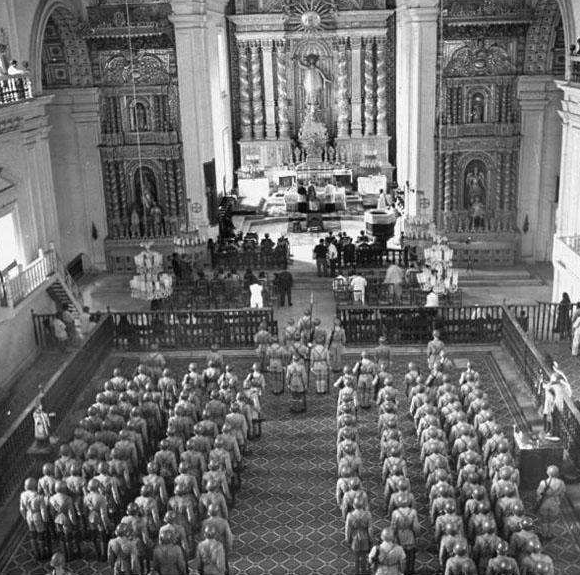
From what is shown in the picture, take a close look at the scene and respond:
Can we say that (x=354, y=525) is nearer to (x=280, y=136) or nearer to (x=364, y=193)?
(x=364, y=193)

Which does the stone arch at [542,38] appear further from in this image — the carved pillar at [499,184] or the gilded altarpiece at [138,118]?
the gilded altarpiece at [138,118]

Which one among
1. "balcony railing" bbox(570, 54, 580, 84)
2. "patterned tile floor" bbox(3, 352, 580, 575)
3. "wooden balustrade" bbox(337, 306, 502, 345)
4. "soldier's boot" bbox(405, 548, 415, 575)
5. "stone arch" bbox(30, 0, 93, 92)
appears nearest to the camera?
"soldier's boot" bbox(405, 548, 415, 575)

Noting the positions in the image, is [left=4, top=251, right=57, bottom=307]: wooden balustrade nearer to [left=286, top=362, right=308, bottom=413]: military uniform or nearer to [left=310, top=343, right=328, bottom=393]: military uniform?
[left=286, top=362, right=308, bottom=413]: military uniform

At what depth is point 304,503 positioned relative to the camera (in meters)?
14.9

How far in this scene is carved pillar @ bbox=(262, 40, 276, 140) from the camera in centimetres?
3709

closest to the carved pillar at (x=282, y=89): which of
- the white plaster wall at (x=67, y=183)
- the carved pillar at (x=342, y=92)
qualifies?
the carved pillar at (x=342, y=92)

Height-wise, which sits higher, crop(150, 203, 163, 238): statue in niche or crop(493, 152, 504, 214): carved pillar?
crop(493, 152, 504, 214): carved pillar

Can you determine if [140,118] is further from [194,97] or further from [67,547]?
[67,547]

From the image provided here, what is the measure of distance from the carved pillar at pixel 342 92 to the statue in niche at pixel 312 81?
70 cm

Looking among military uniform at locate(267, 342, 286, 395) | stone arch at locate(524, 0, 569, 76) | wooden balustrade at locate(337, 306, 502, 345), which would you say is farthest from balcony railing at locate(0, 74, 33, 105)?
stone arch at locate(524, 0, 569, 76)

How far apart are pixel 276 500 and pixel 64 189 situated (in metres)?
16.8

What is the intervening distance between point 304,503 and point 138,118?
56.8 feet

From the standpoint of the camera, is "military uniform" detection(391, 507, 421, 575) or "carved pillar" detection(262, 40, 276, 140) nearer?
"military uniform" detection(391, 507, 421, 575)

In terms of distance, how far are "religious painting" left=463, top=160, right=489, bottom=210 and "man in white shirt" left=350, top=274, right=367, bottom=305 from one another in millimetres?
6904
